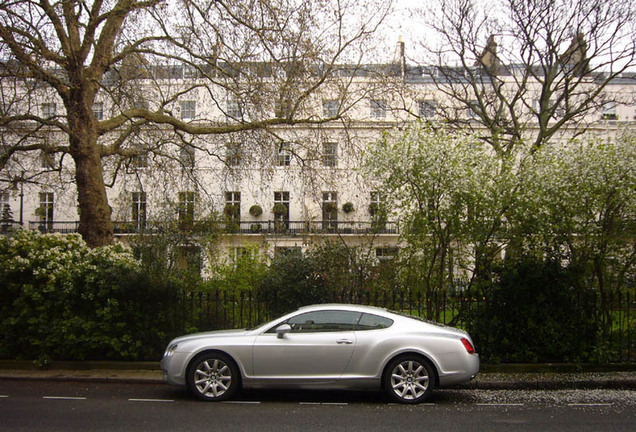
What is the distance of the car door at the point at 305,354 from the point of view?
827 cm

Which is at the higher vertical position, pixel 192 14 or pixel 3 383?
pixel 192 14

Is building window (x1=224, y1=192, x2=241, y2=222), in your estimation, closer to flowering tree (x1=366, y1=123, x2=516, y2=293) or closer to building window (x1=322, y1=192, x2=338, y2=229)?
building window (x1=322, y1=192, x2=338, y2=229)

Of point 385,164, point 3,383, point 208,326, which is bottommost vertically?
point 3,383

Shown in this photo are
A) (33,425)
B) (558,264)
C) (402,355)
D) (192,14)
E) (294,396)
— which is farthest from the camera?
(192,14)

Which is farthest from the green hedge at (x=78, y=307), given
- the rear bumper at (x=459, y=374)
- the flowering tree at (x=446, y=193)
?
the rear bumper at (x=459, y=374)

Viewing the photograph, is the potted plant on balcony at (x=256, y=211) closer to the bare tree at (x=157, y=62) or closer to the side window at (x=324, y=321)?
the bare tree at (x=157, y=62)

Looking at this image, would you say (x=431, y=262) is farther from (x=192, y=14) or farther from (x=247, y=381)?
(x=192, y=14)

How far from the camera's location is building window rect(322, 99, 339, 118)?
1531cm

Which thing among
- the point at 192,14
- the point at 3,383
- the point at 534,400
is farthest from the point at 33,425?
the point at 192,14

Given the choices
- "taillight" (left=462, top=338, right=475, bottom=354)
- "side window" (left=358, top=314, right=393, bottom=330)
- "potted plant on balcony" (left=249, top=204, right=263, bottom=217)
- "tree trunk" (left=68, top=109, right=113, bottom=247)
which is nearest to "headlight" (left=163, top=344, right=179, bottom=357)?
"side window" (left=358, top=314, right=393, bottom=330)

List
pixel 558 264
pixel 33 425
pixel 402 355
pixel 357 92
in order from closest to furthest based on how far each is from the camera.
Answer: pixel 33 425 → pixel 402 355 → pixel 558 264 → pixel 357 92

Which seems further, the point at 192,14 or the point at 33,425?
the point at 192,14

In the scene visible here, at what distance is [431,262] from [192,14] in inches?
327

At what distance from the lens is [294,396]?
8.99 meters
